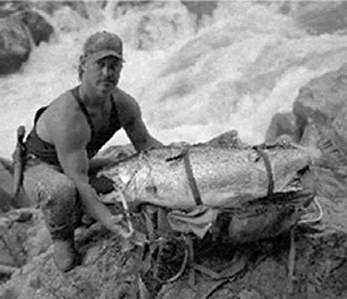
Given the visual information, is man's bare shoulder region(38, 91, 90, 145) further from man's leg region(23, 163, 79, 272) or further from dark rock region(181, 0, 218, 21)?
dark rock region(181, 0, 218, 21)

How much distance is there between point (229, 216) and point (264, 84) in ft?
27.2

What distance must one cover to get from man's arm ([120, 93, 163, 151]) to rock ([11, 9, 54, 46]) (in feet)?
31.3

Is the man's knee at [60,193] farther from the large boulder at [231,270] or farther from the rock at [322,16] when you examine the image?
the rock at [322,16]

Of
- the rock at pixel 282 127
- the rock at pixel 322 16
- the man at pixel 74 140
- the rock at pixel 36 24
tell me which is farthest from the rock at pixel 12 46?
the man at pixel 74 140

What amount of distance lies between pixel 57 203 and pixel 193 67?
8902 mm

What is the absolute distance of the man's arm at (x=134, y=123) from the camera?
3799 mm

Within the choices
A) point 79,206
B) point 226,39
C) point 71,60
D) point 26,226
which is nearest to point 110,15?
point 71,60

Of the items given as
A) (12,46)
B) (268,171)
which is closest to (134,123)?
(268,171)

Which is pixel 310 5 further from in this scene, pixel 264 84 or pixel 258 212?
pixel 258 212

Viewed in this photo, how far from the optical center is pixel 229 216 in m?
3.26

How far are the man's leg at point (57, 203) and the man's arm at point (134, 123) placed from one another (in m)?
0.52

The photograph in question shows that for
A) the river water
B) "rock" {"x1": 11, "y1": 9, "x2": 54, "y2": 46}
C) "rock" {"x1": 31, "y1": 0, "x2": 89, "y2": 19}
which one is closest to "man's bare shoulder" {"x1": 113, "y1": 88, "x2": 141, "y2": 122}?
the river water

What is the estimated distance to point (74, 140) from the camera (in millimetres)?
3393

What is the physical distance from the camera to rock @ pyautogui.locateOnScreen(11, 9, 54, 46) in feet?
42.7
